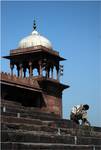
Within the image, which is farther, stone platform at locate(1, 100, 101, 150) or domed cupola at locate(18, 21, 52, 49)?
domed cupola at locate(18, 21, 52, 49)

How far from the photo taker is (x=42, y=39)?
2730cm

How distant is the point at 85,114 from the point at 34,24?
10589 millimetres

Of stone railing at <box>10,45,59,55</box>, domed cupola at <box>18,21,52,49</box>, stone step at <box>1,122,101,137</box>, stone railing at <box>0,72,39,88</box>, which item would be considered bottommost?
stone step at <box>1,122,101,137</box>

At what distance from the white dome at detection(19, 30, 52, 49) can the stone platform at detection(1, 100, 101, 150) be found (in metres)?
9.76

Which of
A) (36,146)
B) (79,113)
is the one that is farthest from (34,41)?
(36,146)

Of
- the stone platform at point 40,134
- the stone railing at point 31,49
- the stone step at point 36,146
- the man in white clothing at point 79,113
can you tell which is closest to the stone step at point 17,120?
the stone platform at point 40,134

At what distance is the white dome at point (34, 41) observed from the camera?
88.2 feet

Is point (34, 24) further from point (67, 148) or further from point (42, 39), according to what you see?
point (67, 148)

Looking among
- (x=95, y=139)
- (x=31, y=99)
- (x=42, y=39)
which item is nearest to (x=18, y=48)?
(x=42, y=39)

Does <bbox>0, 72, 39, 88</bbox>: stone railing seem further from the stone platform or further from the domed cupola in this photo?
the stone platform

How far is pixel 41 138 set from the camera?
1257 centimetres

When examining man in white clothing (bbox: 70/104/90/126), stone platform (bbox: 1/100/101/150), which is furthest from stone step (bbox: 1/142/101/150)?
man in white clothing (bbox: 70/104/90/126)

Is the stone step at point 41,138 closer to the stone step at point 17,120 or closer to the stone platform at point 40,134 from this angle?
the stone platform at point 40,134

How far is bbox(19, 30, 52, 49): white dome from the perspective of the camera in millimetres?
26898
